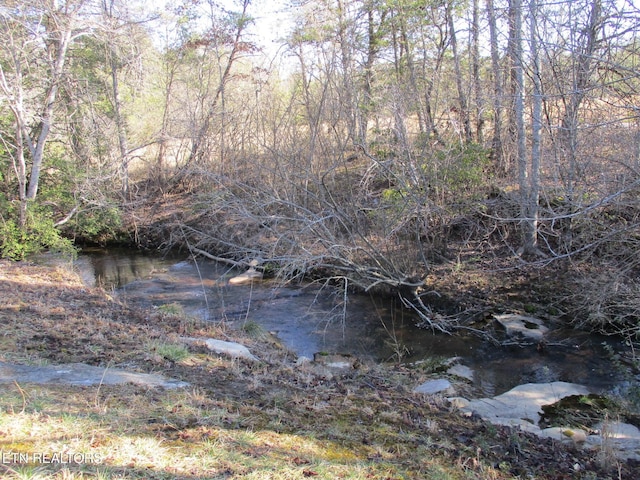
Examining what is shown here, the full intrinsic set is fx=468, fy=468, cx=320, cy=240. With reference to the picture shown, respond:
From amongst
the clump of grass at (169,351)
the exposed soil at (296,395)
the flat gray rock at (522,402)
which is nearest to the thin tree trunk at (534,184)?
the flat gray rock at (522,402)

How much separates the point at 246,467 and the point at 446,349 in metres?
6.47

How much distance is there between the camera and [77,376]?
437 cm

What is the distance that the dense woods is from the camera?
8.45 metres

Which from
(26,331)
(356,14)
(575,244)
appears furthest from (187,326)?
(356,14)

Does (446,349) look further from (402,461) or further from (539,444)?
(402,461)

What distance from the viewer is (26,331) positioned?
5820 mm

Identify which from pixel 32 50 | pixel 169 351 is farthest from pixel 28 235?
pixel 169 351

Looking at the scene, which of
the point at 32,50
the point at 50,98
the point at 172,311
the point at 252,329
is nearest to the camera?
the point at 252,329

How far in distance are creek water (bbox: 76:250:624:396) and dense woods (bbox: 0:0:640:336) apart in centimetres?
60

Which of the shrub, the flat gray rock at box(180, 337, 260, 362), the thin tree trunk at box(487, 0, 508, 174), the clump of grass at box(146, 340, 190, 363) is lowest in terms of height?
the flat gray rock at box(180, 337, 260, 362)

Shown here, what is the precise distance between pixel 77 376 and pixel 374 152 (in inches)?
392

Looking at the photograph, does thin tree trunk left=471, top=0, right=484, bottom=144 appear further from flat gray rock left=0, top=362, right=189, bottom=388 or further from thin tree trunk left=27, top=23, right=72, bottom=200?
flat gray rock left=0, top=362, right=189, bottom=388
